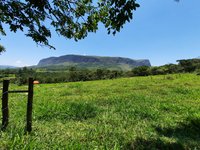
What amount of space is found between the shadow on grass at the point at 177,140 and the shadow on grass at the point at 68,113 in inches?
151

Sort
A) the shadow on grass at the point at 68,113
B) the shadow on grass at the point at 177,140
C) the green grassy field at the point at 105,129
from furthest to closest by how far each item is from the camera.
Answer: the shadow on grass at the point at 68,113 → the shadow on grass at the point at 177,140 → the green grassy field at the point at 105,129

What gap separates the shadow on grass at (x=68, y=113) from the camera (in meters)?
11.9

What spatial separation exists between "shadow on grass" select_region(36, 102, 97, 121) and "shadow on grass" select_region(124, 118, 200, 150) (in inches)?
151

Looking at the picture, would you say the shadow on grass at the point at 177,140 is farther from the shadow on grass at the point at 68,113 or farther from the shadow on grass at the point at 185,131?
the shadow on grass at the point at 68,113

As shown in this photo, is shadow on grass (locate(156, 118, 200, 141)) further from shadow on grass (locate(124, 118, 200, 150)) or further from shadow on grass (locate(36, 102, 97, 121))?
shadow on grass (locate(36, 102, 97, 121))

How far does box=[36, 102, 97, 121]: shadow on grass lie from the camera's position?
38.9ft

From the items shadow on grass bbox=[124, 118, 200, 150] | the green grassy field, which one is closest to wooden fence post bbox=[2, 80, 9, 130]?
the green grassy field

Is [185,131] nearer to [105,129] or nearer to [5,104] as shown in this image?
[105,129]

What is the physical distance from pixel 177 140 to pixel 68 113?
580cm

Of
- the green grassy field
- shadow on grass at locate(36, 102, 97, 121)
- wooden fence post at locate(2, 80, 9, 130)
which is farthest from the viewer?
shadow on grass at locate(36, 102, 97, 121)

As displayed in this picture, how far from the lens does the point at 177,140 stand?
8.58 metres

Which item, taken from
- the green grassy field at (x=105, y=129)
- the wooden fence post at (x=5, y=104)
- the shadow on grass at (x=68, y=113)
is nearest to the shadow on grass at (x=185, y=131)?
the green grassy field at (x=105, y=129)

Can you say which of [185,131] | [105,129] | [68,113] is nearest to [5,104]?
[105,129]

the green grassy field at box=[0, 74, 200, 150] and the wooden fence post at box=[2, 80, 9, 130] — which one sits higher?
the wooden fence post at box=[2, 80, 9, 130]
